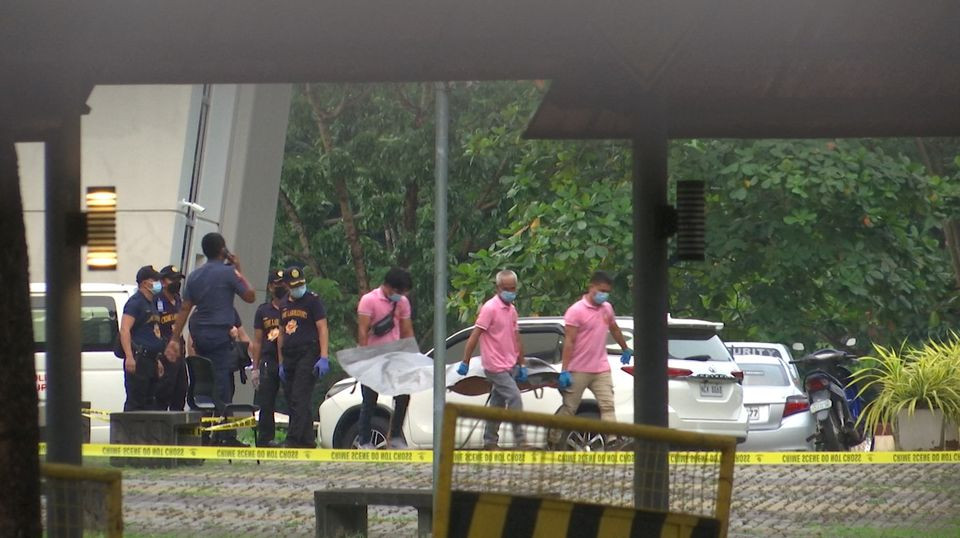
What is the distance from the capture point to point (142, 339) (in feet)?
57.0

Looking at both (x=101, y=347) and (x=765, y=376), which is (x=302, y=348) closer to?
(x=101, y=347)

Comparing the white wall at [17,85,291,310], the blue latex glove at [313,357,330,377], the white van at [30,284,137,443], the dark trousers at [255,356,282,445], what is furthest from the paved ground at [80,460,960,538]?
the white wall at [17,85,291,310]

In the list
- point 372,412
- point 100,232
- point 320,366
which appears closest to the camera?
point 100,232

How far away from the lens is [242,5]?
8188 millimetres

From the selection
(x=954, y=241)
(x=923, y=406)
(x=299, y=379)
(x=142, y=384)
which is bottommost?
(x=923, y=406)

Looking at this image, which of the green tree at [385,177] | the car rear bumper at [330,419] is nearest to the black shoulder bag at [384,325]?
the car rear bumper at [330,419]

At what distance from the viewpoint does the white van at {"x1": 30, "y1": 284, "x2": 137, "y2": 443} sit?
20.9 m

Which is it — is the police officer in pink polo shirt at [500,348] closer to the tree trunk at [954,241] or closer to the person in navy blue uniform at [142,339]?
the person in navy blue uniform at [142,339]

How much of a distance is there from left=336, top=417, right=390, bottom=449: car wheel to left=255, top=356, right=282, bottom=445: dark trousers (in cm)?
120

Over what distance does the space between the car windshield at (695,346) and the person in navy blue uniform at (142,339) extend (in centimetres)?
485

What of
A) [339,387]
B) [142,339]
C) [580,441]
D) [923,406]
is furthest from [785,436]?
[580,441]

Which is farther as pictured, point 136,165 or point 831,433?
point 136,165

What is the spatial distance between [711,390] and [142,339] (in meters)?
5.89

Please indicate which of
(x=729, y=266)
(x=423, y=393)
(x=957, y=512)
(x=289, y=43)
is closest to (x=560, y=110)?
(x=289, y=43)
